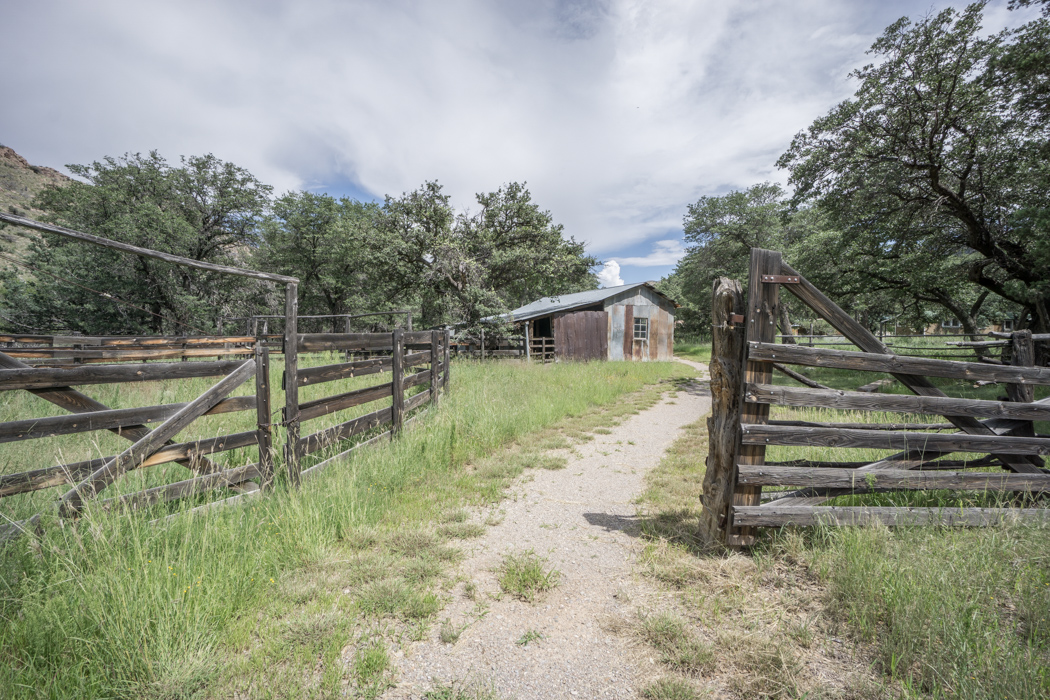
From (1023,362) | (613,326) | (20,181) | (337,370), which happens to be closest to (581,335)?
(613,326)

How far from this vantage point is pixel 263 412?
4.06m

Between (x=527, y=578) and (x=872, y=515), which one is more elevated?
(x=872, y=515)

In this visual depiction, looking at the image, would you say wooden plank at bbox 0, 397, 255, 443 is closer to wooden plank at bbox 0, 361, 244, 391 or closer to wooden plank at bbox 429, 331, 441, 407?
wooden plank at bbox 0, 361, 244, 391

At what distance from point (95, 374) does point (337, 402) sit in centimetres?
239

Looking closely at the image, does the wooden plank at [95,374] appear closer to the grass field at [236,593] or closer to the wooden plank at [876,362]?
the grass field at [236,593]

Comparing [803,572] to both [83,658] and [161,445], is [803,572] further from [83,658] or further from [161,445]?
[161,445]

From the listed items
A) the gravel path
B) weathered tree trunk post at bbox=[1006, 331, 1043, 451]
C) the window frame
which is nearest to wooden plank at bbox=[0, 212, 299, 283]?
the gravel path

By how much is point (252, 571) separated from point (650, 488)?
13.3 feet

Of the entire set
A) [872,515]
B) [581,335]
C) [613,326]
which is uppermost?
[613,326]

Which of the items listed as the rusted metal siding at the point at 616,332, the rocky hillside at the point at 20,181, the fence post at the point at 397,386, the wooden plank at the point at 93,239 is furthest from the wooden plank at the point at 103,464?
the rocky hillside at the point at 20,181

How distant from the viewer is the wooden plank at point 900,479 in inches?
126

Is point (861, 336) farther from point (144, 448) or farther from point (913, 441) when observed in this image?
point (144, 448)

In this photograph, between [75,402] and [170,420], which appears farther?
[170,420]

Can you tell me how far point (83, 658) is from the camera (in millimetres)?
1953
